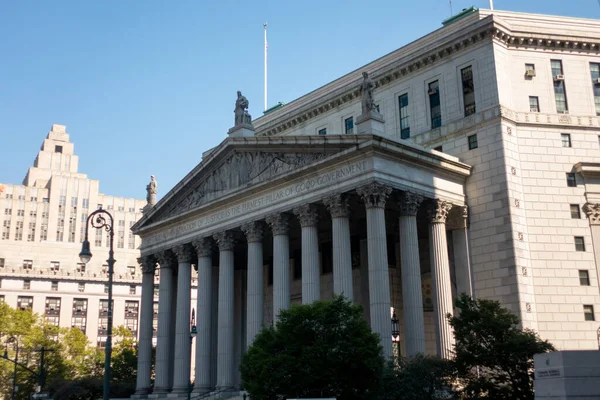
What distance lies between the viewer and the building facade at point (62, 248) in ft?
363

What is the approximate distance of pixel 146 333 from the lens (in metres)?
60.6

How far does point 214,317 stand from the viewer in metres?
58.5

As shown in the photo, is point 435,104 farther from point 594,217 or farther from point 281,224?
point 281,224

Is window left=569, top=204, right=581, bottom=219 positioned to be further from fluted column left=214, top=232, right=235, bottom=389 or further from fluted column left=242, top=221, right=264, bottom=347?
fluted column left=214, top=232, right=235, bottom=389

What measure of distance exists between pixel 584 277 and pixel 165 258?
33.9 meters

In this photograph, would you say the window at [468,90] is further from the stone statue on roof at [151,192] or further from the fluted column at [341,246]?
the stone statue on roof at [151,192]

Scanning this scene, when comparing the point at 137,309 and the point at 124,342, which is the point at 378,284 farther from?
the point at 137,309

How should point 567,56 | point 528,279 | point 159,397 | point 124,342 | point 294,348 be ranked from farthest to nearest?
point 124,342 < point 159,397 < point 567,56 < point 528,279 < point 294,348

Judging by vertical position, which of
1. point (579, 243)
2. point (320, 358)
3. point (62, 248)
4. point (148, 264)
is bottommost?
point (320, 358)

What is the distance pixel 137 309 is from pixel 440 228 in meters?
83.2

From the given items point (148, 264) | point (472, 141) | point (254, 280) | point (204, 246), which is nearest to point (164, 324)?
point (148, 264)

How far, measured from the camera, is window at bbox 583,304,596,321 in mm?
45031

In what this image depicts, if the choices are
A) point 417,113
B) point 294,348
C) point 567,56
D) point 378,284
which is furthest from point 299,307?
point 567,56

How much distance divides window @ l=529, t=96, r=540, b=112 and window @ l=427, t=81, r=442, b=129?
21.0 feet
